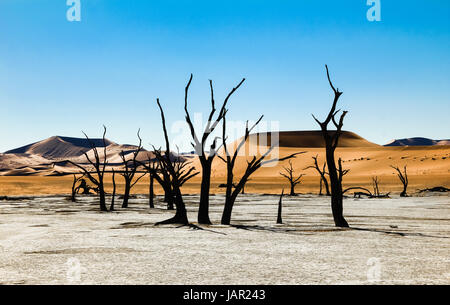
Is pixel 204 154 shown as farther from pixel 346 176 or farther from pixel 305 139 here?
pixel 305 139

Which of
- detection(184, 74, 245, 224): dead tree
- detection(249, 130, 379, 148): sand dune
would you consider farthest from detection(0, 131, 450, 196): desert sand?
detection(184, 74, 245, 224): dead tree

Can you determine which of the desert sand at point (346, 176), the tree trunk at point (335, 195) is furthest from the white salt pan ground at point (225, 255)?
the desert sand at point (346, 176)

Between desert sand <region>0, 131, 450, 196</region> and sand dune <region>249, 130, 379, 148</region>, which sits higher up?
sand dune <region>249, 130, 379, 148</region>

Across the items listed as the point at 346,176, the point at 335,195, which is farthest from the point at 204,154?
the point at 346,176

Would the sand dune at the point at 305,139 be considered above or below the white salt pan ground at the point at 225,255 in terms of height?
above

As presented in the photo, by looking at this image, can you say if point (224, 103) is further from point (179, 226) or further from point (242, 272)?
A: point (242, 272)

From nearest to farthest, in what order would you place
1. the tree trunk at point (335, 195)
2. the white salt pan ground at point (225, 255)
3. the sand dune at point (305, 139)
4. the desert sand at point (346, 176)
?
the white salt pan ground at point (225, 255), the tree trunk at point (335, 195), the desert sand at point (346, 176), the sand dune at point (305, 139)

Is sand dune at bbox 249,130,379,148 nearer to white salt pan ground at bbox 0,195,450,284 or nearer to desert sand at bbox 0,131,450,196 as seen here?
desert sand at bbox 0,131,450,196

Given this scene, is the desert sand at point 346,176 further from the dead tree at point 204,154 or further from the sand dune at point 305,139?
the dead tree at point 204,154

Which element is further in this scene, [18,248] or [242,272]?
[18,248]

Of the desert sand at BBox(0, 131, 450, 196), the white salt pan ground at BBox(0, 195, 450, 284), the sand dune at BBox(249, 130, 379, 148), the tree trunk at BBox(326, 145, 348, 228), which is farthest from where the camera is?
the sand dune at BBox(249, 130, 379, 148)

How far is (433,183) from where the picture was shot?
55.6 metres
